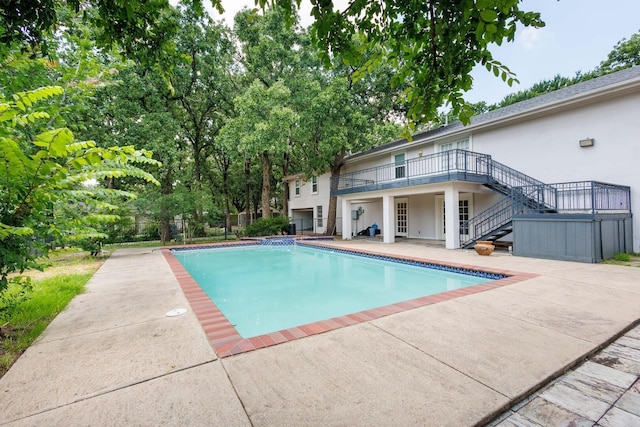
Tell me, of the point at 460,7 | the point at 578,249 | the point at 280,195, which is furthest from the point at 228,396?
the point at 280,195

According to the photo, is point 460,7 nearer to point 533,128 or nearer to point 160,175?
point 533,128

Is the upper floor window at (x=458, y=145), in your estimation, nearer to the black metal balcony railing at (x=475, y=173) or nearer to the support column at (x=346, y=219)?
the black metal balcony railing at (x=475, y=173)

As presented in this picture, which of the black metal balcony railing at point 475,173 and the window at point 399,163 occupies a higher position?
the window at point 399,163

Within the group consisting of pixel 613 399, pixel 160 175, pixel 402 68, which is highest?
pixel 160 175

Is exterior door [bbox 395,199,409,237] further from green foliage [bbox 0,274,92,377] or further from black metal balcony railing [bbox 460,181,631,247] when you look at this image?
green foliage [bbox 0,274,92,377]

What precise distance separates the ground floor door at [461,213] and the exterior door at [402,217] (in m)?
2.06

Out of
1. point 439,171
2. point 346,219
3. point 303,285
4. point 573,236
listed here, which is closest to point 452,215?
point 439,171

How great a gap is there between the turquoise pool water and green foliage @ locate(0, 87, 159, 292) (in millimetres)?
2543

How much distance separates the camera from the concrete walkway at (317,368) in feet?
6.12

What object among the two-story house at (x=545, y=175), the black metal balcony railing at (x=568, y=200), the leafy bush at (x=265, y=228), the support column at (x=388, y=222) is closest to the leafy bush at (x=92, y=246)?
the leafy bush at (x=265, y=228)

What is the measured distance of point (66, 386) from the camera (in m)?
2.20

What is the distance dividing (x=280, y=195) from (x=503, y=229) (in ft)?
80.3

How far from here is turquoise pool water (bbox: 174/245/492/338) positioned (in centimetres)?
495

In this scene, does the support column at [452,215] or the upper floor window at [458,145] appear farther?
the upper floor window at [458,145]
